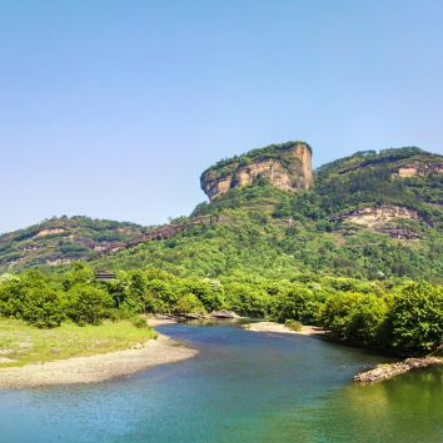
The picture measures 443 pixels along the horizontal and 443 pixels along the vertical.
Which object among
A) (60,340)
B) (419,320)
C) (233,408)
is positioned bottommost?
(233,408)

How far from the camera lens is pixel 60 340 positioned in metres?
97.5

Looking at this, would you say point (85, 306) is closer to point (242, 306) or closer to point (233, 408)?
point (233, 408)

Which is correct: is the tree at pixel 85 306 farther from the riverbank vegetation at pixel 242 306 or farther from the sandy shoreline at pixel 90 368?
the sandy shoreline at pixel 90 368

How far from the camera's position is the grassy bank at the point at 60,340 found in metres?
85.6

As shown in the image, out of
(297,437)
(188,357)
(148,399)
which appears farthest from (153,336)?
(297,437)

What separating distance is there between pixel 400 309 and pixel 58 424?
66826mm

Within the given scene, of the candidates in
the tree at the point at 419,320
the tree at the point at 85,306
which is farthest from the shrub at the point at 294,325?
the tree at the point at 85,306

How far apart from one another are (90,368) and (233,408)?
28.4 m

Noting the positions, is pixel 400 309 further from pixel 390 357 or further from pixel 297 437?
pixel 297 437

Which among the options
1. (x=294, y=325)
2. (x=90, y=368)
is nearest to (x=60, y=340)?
(x=90, y=368)

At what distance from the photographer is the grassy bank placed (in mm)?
85562

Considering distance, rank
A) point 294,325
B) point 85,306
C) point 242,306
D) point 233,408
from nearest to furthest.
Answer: point 233,408, point 85,306, point 294,325, point 242,306

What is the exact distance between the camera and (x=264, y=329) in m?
146

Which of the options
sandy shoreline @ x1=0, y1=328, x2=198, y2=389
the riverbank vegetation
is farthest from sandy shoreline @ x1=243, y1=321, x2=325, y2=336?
sandy shoreline @ x1=0, y1=328, x2=198, y2=389
